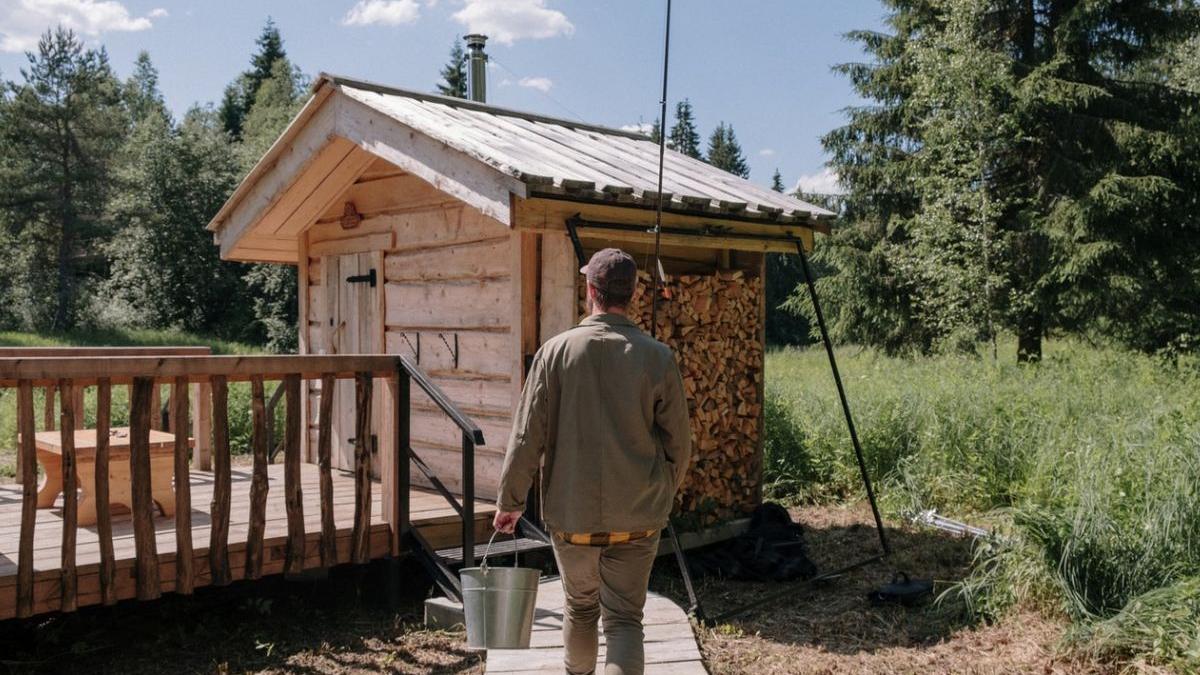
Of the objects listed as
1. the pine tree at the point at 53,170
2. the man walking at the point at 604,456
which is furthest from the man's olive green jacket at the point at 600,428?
the pine tree at the point at 53,170

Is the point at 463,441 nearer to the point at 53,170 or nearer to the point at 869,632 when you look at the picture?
the point at 869,632

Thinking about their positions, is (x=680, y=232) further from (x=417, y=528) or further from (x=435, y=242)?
(x=417, y=528)

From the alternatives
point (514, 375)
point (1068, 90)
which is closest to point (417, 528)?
point (514, 375)

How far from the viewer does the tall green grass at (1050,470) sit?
5.04 m

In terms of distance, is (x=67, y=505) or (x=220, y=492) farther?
(x=220, y=492)

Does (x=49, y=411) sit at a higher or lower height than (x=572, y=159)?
lower

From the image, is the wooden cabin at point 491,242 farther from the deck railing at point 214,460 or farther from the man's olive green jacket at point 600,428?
the man's olive green jacket at point 600,428

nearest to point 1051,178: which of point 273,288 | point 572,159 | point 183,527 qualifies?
point 572,159

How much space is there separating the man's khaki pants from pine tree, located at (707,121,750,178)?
191ft

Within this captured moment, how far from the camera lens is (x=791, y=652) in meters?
5.27

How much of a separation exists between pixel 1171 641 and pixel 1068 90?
14.9 metres

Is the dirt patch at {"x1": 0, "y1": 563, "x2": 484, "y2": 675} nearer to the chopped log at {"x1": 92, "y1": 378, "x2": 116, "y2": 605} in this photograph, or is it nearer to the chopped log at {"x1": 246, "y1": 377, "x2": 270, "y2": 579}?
the chopped log at {"x1": 246, "y1": 377, "x2": 270, "y2": 579}

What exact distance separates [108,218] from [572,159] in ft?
114

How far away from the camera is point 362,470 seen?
5703 mm
